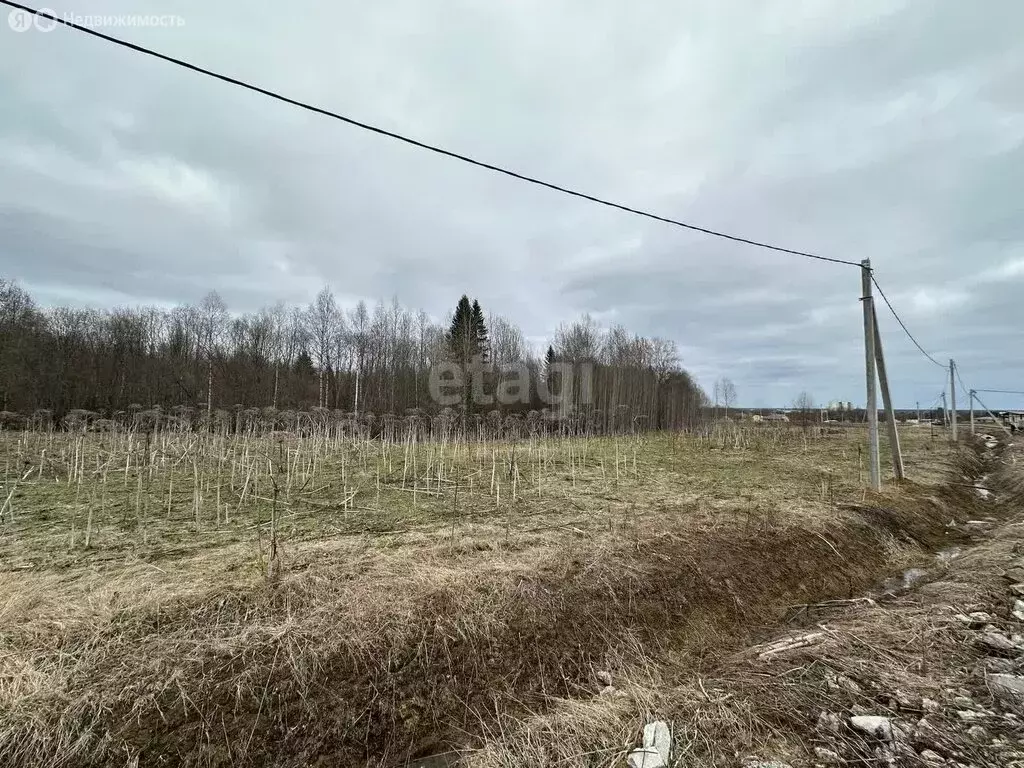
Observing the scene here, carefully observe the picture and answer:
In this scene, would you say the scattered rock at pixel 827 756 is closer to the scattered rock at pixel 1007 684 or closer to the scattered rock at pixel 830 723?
the scattered rock at pixel 830 723

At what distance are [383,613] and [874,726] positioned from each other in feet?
9.74

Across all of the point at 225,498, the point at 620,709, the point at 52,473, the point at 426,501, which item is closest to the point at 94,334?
the point at 52,473

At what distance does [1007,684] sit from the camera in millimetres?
2547

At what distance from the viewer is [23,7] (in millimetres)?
2277

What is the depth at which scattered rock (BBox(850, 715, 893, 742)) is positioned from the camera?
222cm

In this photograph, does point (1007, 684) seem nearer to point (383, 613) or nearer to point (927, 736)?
point (927, 736)

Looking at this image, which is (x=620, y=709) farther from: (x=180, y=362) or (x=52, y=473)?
(x=180, y=362)

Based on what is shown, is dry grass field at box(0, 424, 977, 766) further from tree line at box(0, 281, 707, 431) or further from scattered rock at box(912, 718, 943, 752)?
tree line at box(0, 281, 707, 431)

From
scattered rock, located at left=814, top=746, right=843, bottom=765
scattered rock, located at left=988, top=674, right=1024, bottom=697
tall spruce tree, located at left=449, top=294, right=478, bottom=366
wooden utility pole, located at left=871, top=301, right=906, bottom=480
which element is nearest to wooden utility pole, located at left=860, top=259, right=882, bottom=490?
wooden utility pole, located at left=871, top=301, right=906, bottom=480

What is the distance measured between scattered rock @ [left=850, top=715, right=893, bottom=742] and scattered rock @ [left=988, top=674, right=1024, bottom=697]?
0.77 m

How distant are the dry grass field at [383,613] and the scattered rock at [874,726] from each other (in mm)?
950

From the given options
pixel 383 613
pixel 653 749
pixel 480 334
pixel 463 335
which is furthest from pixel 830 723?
pixel 480 334

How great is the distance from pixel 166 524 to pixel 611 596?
5.45 metres

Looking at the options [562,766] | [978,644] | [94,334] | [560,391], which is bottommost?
[562,766]
